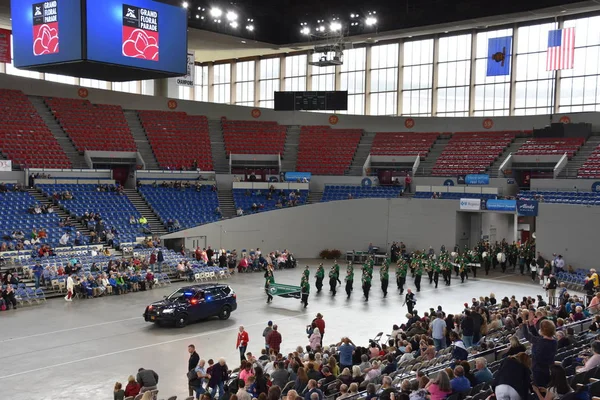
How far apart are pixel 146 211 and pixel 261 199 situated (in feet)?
27.3

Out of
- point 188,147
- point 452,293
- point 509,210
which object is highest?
point 188,147

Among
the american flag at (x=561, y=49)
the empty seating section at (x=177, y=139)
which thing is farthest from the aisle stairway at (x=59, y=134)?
the american flag at (x=561, y=49)

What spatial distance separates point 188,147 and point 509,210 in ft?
76.3

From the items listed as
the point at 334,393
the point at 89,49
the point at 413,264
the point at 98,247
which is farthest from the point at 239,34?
the point at 334,393

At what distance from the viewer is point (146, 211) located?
37875 millimetres

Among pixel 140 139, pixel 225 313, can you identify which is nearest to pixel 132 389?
pixel 225 313

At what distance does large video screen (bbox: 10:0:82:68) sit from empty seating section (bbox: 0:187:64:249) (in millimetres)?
15893

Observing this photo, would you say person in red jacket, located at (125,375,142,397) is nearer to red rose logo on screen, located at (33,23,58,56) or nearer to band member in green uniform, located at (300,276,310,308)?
red rose logo on screen, located at (33,23,58,56)

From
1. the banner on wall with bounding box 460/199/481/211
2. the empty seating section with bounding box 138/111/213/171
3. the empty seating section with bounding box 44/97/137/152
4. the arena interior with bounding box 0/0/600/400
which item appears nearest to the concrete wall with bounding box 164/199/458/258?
the arena interior with bounding box 0/0/600/400

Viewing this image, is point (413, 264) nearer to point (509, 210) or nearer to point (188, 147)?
point (509, 210)

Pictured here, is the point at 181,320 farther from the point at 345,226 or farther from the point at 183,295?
the point at 345,226

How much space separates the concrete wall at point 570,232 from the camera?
3166cm

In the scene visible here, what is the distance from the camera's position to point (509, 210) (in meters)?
35.9

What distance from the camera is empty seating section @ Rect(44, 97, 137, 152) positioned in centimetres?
4250
